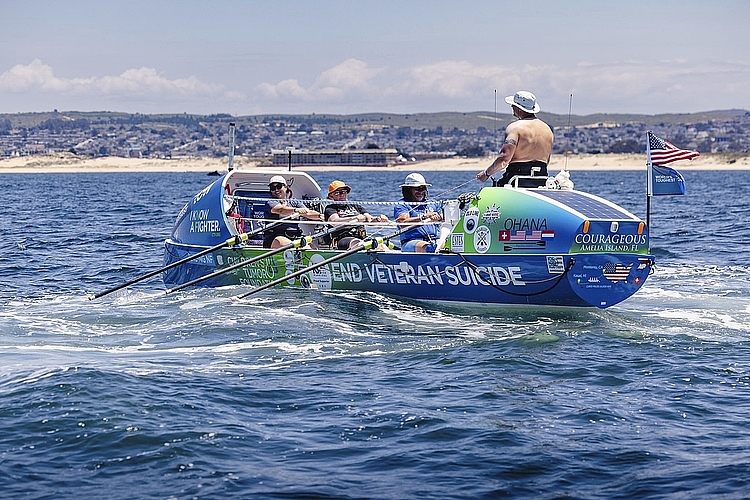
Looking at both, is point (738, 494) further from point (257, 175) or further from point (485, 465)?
point (257, 175)

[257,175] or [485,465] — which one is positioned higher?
[257,175]

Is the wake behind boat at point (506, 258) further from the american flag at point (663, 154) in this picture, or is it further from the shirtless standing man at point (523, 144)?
the american flag at point (663, 154)

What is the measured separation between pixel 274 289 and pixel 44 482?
820 cm

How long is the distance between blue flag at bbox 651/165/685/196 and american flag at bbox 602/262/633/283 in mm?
1580

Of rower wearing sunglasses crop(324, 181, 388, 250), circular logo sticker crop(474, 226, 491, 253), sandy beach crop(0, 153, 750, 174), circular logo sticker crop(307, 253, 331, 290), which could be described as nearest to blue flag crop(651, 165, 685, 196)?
circular logo sticker crop(474, 226, 491, 253)

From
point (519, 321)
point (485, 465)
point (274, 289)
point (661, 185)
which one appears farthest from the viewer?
point (274, 289)

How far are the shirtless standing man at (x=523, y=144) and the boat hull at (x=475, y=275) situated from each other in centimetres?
124

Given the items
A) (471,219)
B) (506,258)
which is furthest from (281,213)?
(506,258)

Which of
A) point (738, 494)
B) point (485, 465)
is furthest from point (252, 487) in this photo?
point (738, 494)

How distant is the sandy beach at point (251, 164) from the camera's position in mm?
144625

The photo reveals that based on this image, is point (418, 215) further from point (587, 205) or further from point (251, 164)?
point (251, 164)

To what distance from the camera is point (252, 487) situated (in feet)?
22.3

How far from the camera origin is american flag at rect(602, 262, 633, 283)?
40.5 ft

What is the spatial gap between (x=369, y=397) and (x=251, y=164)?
138 metres
